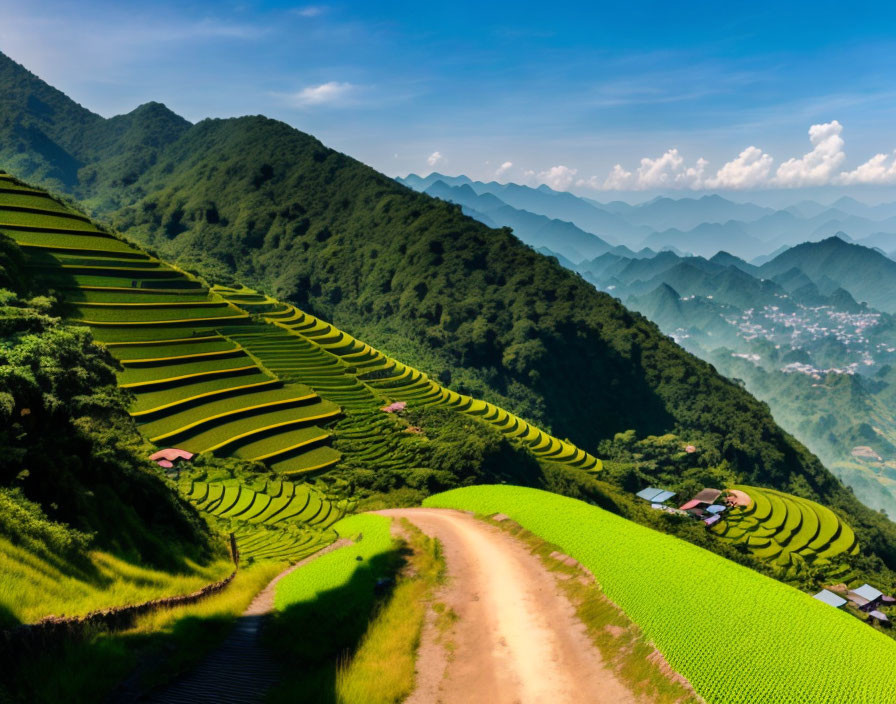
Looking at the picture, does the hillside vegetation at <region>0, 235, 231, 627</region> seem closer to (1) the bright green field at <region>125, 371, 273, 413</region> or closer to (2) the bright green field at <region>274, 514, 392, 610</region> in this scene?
(2) the bright green field at <region>274, 514, 392, 610</region>

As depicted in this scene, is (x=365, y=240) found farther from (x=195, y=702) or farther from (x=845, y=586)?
(x=195, y=702)

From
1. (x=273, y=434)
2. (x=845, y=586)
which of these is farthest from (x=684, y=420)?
(x=273, y=434)

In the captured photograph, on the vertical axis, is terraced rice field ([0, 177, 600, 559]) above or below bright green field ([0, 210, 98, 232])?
below

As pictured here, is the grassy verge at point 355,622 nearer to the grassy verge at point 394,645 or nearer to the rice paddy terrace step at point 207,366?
the grassy verge at point 394,645

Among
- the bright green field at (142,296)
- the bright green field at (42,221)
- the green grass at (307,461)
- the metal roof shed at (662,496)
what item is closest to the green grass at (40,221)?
the bright green field at (42,221)

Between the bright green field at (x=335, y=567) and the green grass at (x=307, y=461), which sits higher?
the bright green field at (x=335, y=567)

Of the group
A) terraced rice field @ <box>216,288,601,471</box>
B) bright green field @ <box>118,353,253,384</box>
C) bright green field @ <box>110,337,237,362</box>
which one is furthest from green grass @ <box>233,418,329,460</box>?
bright green field @ <box>110,337,237,362</box>
